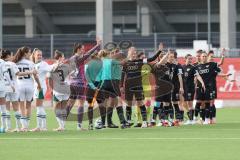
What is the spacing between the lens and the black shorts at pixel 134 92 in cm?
2298

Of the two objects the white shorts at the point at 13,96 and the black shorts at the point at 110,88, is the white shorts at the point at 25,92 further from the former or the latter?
the black shorts at the point at 110,88

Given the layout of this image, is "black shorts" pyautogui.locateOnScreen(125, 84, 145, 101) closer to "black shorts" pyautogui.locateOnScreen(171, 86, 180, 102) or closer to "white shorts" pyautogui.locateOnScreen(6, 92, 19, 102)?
"black shorts" pyautogui.locateOnScreen(171, 86, 180, 102)

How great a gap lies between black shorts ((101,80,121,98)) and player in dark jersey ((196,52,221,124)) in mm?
3213

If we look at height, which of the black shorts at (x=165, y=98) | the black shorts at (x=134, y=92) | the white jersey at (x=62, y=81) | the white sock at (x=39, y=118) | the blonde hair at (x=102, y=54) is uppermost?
the blonde hair at (x=102, y=54)

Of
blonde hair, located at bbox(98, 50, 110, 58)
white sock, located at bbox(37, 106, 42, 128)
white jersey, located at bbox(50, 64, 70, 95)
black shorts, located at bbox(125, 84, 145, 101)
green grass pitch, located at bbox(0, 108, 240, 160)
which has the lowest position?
green grass pitch, located at bbox(0, 108, 240, 160)

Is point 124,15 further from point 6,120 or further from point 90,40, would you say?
point 6,120

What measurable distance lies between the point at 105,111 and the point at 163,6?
114 feet

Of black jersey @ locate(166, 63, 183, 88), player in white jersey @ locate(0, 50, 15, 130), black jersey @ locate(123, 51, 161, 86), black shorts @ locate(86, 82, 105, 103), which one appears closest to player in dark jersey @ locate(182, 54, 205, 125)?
black jersey @ locate(166, 63, 183, 88)

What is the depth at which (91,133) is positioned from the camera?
811 inches

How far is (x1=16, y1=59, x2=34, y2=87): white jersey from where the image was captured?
70.7 ft

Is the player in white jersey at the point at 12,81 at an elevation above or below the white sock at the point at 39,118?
above

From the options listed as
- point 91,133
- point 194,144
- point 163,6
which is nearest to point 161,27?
point 163,6

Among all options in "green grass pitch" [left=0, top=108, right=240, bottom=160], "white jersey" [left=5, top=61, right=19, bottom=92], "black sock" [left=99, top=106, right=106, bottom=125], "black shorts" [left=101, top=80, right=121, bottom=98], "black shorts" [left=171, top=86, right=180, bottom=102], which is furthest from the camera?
"black shorts" [left=171, top=86, right=180, bottom=102]

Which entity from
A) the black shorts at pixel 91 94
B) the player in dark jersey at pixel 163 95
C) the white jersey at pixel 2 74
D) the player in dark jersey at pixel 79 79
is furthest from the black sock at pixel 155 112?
the white jersey at pixel 2 74
